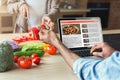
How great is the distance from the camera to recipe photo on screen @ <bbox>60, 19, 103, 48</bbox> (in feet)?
5.36

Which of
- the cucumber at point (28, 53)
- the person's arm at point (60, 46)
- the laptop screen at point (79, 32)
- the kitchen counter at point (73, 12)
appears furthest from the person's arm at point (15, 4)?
the kitchen counter at point (73, 12)

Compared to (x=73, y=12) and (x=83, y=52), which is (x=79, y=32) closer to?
(x=83, y=52)

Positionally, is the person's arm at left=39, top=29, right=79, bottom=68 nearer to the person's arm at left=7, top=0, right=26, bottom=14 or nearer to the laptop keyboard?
the laptop keyboard

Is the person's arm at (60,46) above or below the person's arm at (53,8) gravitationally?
below

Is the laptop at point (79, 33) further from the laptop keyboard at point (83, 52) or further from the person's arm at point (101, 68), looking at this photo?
the person's arm at point (101, 68)

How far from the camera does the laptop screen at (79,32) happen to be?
5.35 ft

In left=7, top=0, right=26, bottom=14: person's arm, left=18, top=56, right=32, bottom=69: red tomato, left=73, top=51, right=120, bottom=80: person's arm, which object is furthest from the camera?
left=7, top=0, right=26, bottom=14: person's arm

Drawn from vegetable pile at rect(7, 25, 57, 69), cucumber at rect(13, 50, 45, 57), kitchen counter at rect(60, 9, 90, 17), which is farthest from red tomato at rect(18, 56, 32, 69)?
kitchen counter at rect(60, 9, 90, 17)

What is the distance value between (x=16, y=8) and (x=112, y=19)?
275 centimetres

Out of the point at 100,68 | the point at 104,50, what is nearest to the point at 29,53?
the point at 104,50

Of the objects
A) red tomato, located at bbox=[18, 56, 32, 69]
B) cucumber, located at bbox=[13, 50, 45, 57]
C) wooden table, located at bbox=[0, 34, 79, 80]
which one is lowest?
wooden table, located at bbox=[0, 34, 79, 80]

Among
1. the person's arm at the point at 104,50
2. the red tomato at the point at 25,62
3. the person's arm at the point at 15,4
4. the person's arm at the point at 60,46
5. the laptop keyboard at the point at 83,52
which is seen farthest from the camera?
the person's arm at the point at 15,4

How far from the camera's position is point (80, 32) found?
1.68 meters

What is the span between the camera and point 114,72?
81 centimetres
